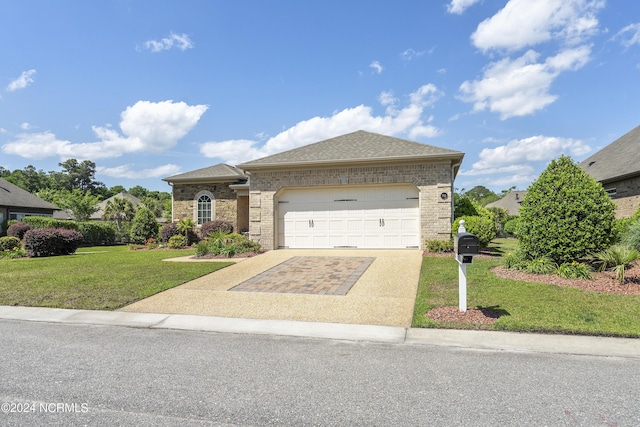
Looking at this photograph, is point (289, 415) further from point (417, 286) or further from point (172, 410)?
point (417, 286)

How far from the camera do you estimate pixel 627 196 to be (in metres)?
16.9

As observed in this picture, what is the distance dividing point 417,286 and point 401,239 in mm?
6470

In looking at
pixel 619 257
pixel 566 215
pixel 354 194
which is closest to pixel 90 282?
pixel 354 194

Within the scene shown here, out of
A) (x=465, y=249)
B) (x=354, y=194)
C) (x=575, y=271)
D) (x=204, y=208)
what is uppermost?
(x=354, y=194)

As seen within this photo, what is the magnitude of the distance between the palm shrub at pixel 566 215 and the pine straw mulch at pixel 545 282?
0.70 meters

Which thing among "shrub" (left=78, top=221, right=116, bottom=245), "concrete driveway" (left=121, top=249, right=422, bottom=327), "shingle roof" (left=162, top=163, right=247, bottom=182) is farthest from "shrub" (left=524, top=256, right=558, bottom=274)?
"shrub" (left=78, top=221, right=116, bottom=245)

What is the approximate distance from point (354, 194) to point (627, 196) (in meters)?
13.4

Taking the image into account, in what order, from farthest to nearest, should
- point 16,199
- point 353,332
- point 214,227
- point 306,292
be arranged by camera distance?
point 16,199 → point 214,227 → point 306,292 → point 353,332

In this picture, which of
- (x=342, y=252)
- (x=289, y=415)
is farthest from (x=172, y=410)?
(x=342, y=252)

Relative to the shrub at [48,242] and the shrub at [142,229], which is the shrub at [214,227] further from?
the shrub at [48,242]

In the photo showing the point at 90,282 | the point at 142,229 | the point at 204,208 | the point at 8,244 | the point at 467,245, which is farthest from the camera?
the point at 142,229

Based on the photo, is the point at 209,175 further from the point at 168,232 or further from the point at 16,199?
the point at 16,199

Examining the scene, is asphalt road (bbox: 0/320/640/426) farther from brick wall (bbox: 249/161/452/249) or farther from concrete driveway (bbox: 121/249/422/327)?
brick wall (bbox: 249/161/452/249)

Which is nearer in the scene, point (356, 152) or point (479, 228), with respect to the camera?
point (479, 228)
